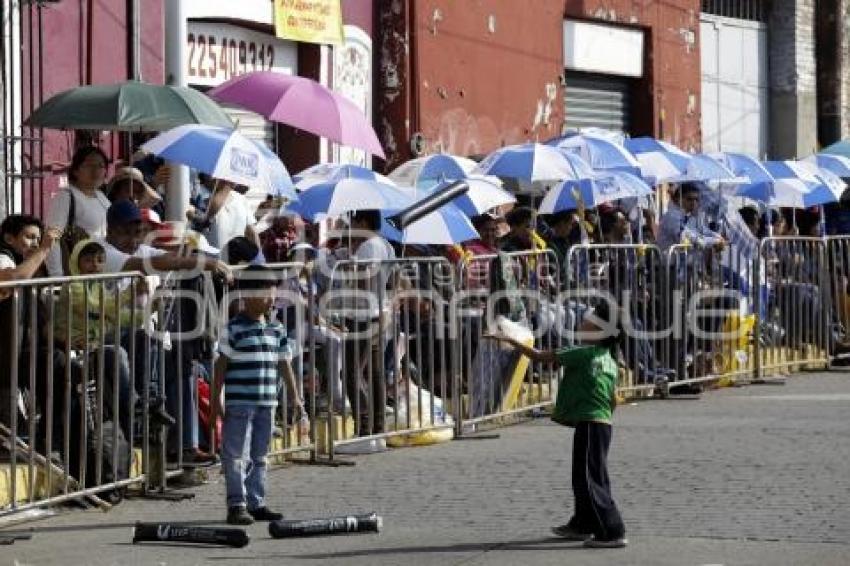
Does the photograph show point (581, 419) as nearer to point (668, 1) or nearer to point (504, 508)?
point (504, 508)

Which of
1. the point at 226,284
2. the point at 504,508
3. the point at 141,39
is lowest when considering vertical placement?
the point at 504,508

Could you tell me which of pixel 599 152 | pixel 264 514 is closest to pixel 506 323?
pixel 264 514

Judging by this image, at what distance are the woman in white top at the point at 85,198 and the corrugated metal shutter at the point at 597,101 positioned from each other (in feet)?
46.9

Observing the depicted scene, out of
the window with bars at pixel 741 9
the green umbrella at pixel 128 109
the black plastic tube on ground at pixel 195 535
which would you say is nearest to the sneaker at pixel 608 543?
the black plastic tube on ground at pixel 195 535

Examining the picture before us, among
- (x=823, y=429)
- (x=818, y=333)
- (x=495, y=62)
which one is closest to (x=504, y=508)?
(x=823, y=429)

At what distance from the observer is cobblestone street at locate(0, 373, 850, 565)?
33.2 ft

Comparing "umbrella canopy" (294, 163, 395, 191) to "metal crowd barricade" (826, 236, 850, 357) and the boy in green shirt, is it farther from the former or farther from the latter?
the boy in green shirt

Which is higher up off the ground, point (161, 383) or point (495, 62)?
point (495, 62)

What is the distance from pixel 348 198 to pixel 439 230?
31.1 inches

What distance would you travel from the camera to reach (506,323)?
570 inches

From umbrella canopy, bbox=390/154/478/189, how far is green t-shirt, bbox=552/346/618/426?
8.45 meters

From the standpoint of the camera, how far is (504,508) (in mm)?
11547

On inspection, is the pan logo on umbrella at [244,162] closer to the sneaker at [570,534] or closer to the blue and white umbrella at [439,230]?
the blue and white umbrella at [439,230]

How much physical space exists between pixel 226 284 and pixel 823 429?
490cm
